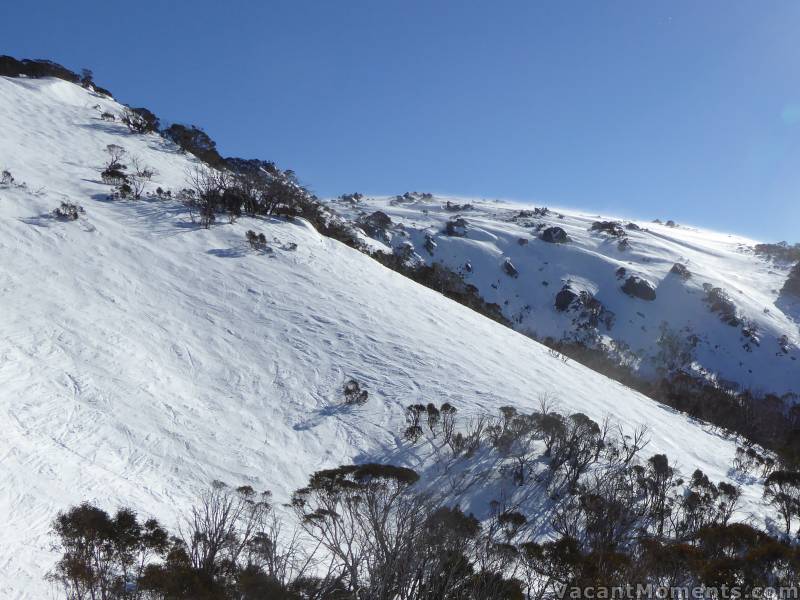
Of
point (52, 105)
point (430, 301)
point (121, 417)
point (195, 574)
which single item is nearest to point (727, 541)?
point (195, 574)

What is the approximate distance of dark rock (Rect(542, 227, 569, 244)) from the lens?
90062 mm

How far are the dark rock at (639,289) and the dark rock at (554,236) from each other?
1644 cm

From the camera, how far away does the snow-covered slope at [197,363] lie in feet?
40.0

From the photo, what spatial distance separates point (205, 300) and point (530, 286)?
208 feet

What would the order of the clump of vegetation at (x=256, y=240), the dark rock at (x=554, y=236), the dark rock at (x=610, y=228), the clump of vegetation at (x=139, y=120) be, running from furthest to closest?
the dark rock at (x=610, y=228) → the dark rock at (x=554, y=236) → the clump of vegetation at (x=139, y=120) → the clump of vegetation at (x=256, y=240)

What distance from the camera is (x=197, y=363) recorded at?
18.3 meters

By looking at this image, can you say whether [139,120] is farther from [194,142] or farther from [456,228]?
[456,228]

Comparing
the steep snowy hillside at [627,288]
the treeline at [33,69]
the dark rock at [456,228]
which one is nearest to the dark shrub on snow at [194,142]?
the treeline at [33,69]

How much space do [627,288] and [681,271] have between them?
39.8 ft

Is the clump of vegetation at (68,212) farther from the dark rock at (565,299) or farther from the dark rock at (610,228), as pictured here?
the dark rock at (610,228)

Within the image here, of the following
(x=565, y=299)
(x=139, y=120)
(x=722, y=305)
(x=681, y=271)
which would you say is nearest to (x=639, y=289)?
(x=681, y=271)

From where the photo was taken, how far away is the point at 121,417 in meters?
14.3

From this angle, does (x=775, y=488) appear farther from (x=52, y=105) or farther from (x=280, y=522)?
(x=52, y=105)

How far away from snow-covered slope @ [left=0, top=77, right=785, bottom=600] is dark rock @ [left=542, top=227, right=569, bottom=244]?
209ft
